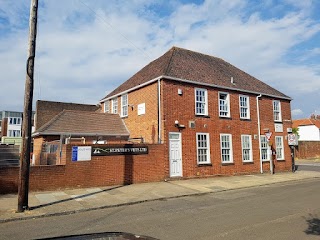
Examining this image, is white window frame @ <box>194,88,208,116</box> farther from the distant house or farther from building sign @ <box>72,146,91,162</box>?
the distant house

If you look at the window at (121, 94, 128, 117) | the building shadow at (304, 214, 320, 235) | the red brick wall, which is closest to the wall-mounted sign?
the red brick wall

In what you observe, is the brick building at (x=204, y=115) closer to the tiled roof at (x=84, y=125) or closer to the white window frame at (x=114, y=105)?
the white window frame at (x=114, y=105)

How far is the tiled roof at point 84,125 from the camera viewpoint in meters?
17.4

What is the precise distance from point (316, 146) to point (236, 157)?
3010 centimetres

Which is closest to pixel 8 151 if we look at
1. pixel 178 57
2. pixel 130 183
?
pixel 130 183

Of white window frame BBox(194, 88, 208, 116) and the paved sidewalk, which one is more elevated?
white window frame BBox(194, 88, 208, 116)

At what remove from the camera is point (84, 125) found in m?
18.7

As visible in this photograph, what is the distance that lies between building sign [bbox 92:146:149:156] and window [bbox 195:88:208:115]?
5.05 meters

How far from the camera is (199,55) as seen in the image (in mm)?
23062

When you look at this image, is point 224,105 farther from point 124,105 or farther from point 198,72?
point 124,105

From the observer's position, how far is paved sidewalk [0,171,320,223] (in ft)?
29.6

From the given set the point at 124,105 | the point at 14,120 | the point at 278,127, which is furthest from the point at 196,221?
the point at 14,120

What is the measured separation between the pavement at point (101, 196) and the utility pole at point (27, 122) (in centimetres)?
58

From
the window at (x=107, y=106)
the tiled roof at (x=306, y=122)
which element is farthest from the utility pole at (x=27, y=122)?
the tiled roof at (x=306, y=122)
